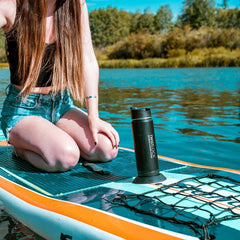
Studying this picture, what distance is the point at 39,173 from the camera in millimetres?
2479

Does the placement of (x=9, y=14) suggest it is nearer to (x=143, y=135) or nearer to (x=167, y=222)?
(x=143, y=135)

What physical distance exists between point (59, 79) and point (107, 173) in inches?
28.0

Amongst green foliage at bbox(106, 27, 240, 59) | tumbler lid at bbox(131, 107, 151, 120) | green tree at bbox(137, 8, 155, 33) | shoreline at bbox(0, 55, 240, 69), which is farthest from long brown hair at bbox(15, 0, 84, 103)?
green tree at bbox(137, 8, 155, 33)

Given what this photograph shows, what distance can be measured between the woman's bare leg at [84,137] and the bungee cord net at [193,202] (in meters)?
0.61

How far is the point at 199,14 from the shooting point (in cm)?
5878

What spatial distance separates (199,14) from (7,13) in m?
60.2

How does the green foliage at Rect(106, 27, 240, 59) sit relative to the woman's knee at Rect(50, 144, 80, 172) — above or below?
above

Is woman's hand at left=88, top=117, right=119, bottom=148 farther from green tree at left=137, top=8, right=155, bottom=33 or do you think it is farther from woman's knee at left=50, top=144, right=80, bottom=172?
green tree at left=137, top=8, right=155, bottom=33

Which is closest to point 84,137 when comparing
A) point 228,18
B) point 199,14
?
point 228,18

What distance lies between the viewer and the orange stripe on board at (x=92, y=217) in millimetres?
1564

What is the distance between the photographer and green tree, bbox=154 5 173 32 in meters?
63.6

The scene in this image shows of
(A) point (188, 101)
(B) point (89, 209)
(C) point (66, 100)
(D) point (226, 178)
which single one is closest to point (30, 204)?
(B) point (89, 209)

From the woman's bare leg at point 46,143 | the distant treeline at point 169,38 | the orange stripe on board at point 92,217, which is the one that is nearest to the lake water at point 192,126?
the orange stripe on board at point 92,217

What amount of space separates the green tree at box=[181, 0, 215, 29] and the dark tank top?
5879 centimetres
